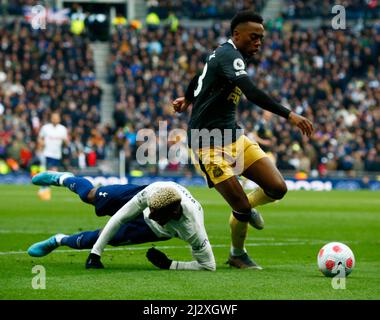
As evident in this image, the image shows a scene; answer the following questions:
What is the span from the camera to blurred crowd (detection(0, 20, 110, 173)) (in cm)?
3584

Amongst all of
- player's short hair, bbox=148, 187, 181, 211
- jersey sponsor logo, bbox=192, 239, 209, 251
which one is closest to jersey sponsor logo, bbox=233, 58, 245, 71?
player's short hair, bbox=148, 187, 181, 211

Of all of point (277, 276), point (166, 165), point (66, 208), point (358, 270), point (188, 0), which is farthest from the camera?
point (188, 0)

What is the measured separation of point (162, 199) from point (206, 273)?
936 millimetres

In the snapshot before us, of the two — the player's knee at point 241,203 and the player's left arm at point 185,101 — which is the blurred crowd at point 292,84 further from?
the player's knee at point 241,203

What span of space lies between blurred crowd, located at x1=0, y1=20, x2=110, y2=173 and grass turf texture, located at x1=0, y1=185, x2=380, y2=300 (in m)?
14.0

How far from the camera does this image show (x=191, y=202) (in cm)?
1045

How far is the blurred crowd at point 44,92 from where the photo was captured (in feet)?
118

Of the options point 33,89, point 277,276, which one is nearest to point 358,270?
point 277,276

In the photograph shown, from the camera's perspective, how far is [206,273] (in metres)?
10.4

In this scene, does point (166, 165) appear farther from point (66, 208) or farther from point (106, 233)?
point (106, 233)

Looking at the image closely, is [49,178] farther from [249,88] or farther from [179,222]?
[249,88]

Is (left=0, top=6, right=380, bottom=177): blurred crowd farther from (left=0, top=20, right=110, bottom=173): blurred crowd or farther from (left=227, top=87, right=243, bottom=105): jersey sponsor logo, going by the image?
(left=227, top=87, right=243, bottom=105): jersey sponsor logo

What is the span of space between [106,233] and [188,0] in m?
36.5

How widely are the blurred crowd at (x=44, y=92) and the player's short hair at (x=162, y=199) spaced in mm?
24996
